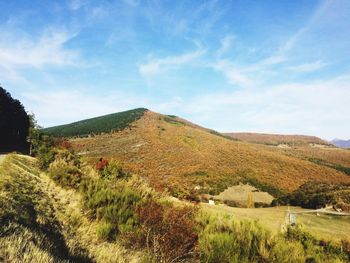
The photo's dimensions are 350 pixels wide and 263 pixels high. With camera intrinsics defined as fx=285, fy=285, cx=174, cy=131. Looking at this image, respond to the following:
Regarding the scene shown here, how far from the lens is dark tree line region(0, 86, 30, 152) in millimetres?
31891

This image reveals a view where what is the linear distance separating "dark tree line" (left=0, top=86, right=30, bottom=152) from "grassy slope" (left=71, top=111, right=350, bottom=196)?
7.25m

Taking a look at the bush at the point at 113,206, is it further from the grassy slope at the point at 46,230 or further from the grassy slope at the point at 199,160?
the grassy slope at the point at 199,160

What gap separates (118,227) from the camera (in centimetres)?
703

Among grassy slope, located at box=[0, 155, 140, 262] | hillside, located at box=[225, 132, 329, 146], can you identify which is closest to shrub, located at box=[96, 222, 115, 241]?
grassy slope, located at box=[0, 155, 140, 262]

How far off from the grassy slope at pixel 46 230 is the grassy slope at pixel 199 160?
782 inches

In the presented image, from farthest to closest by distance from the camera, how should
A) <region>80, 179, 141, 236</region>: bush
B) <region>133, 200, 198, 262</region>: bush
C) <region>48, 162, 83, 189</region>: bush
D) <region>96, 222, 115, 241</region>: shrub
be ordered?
<region>48, 162, 83, 189</region>: bush → <region>80, 179, 141, 236</region>: bush → <region>96, 222, 115, 241</region>: shrub → <region>133, 200, 198, 262</region>: bush

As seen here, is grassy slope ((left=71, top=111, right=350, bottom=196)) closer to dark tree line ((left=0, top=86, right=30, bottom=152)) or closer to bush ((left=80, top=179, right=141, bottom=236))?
dark tree line ((left=0, top=86, right=30, bottom=152))

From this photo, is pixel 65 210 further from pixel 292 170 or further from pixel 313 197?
pixel 292 170

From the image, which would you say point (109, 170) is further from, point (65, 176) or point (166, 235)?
point (166, 235)

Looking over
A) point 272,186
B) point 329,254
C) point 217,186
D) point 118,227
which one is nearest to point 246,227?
point 329,254

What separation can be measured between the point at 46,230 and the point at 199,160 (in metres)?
32.1

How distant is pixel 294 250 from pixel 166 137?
39.3m

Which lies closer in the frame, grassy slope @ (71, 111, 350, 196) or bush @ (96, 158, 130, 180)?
bush @ (96, 158, 130, 180)

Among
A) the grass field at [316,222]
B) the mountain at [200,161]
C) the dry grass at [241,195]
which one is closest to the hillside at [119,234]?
the grass field at [316,222]
